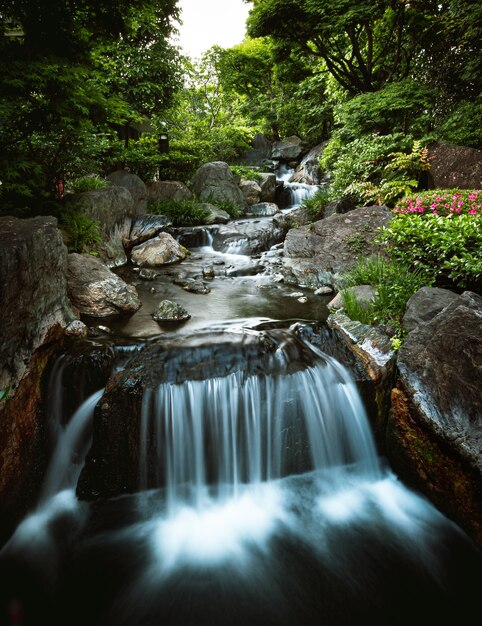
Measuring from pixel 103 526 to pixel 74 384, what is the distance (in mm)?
1545

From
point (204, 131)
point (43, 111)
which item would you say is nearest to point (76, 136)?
point (43, 111)

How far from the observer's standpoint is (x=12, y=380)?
3.15 metres

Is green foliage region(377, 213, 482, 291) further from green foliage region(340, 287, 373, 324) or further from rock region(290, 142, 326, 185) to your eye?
rock region(290, 142, 326, 185)

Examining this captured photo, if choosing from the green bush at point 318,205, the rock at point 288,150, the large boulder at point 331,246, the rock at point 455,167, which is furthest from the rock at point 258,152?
the large boulder at point 331,246

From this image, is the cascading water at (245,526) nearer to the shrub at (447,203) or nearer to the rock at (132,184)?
the shrub at (447,203)

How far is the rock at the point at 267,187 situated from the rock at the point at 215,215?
15.7 ft

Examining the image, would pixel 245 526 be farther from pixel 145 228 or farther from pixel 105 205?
pixel 145 228

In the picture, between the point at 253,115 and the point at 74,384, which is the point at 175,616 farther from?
the point at 253,115

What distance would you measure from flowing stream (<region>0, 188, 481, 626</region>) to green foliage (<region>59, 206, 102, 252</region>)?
3454mm

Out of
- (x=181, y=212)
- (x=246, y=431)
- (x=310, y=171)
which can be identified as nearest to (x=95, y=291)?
(x=246, y=431)

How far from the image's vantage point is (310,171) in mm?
19094

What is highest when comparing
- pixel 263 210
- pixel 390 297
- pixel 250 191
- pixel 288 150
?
pixel 288 150

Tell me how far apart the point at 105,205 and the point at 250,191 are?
32.5ft

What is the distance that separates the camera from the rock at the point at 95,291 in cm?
545
